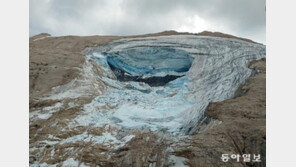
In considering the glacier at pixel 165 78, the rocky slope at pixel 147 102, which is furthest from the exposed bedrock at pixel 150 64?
the rocky slope at pixel 147 102

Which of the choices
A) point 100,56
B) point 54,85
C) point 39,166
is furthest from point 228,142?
point 100,56

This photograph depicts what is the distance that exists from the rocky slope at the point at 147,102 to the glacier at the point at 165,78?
0.07 metres

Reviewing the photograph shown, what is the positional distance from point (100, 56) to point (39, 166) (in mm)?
17728

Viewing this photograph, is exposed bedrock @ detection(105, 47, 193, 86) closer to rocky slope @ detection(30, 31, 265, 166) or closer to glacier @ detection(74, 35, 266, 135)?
glacier @ detection(74, 35, 266, 135)

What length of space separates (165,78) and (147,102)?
716 cm

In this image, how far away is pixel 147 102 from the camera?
20609 mm

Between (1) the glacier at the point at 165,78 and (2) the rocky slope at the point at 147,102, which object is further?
(1) the glacier at the point at 165,78

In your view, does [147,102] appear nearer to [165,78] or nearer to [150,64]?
[165,78]

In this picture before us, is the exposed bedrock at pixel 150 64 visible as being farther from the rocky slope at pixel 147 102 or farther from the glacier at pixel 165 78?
the rocky slope at pixel 147 102

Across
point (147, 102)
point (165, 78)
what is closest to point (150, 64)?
point (165, 78)

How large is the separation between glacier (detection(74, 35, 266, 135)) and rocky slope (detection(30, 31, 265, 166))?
0.07 meters

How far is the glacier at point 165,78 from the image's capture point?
1692 centimetres

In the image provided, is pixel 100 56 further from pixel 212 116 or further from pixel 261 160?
pixel 261 160

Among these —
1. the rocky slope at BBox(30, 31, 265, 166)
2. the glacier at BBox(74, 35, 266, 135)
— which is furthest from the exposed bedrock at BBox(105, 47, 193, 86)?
the rocky slope at BBox(30, 31, 265, 166)
